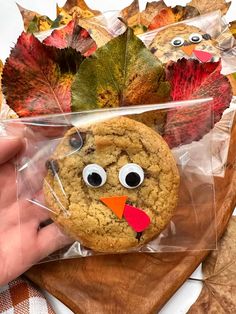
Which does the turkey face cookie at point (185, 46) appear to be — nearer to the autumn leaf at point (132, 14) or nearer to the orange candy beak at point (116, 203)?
the autumn leaf at point (132, 14)

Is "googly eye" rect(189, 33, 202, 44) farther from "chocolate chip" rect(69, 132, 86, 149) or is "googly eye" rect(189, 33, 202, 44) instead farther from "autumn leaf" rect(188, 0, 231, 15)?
"chocolate chip" rect(69, 132, 86, 149)

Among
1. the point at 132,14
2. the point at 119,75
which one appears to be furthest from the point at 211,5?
the point at 119,75

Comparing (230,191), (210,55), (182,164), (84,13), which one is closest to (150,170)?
(182,164)

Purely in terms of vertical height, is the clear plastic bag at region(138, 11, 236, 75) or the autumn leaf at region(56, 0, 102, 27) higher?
the autumn leaf at region(56, 0, 102, 27)

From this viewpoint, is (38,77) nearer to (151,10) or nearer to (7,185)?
(7,185)

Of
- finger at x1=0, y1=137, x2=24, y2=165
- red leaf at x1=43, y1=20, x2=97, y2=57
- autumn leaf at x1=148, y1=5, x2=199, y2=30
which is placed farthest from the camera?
autumn leaf at x1=148, y1=5, x2=199, y2=30

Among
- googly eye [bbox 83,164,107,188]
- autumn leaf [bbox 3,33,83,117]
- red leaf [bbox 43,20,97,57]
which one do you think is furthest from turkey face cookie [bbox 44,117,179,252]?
red leaf [bbox 43,20,97,57]

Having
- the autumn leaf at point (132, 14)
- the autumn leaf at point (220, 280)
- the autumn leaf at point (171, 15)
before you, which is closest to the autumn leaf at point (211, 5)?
the autumn leaf at point (171, 15)

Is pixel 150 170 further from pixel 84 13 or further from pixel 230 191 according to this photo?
pixel 84 13
